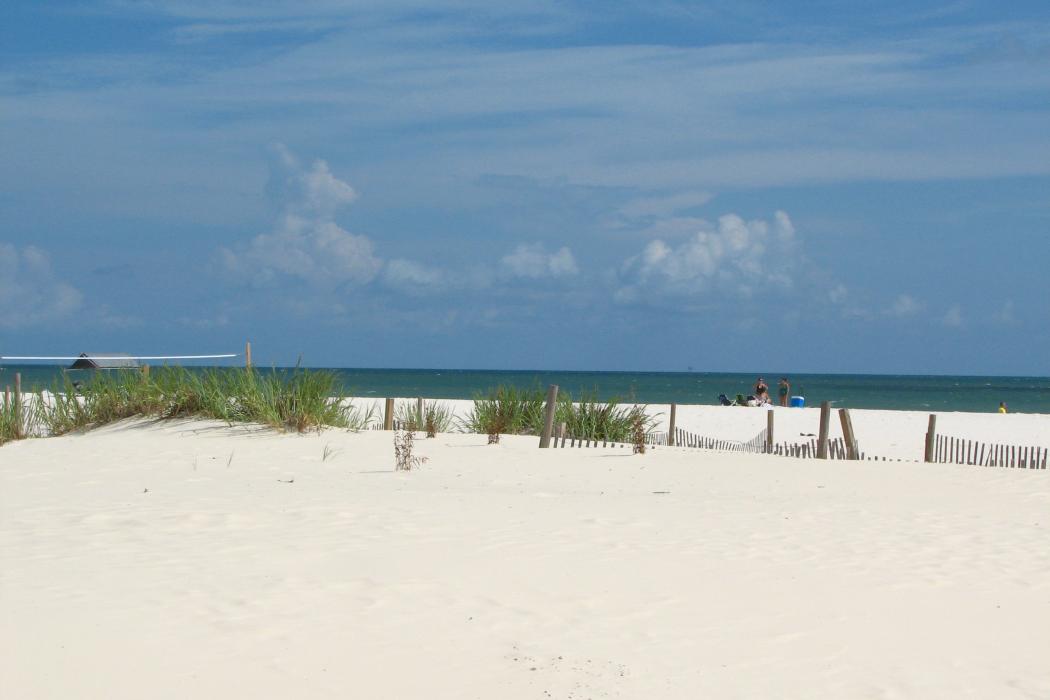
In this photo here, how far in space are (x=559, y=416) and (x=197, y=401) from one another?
5588 millimetres

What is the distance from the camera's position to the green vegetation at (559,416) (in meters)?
17.4

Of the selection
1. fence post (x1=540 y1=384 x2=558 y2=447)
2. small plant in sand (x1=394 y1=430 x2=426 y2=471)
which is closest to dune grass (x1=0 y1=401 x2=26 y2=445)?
small plant in sand (x1=394 y1=430 x2=426 y2=471)

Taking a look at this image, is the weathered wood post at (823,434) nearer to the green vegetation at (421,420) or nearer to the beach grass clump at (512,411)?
the beach grass clump at (512,411)

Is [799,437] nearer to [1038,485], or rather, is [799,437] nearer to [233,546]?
[1038,485]

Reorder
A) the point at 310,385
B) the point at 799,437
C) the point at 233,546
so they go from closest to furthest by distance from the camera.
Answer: the point at 233,546, the point at 310,385, the point at 799,437

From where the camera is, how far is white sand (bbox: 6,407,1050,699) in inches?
183

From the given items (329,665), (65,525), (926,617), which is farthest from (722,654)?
(65,525)

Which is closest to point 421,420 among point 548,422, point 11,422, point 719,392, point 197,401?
point 548,422

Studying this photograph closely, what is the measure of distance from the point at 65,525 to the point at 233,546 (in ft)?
4.85

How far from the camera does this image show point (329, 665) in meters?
4.74

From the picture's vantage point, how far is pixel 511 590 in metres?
6.05

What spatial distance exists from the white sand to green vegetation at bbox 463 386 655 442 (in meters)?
6.09

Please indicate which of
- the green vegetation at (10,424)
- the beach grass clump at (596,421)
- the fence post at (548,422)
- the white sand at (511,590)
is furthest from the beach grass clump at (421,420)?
the green vegetation at (10,424)

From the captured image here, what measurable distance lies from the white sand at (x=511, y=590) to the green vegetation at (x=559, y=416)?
609 cm
